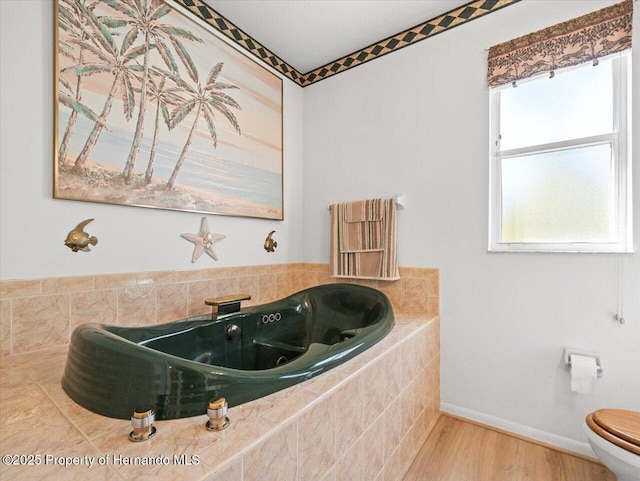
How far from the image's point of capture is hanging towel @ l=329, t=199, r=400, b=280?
6.88 ft

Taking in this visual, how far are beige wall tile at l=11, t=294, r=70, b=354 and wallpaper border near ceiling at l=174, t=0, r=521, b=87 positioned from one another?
181 centimetres

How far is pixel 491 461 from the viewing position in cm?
151

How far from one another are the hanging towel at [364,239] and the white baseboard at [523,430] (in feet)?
3.03

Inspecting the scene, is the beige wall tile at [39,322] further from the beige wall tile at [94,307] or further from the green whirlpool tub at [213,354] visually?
A: the green whirlpool tub at [213,354]

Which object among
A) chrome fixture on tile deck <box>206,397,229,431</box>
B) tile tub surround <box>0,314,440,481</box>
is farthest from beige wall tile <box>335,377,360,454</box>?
chrome fixture on tile deck <box>206,397,229,431</box>

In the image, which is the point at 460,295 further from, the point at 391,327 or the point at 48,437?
the point at 48,437

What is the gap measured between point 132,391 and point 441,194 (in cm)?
192

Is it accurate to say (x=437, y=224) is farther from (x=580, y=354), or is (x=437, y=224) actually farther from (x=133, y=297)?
(x=133, y=297)

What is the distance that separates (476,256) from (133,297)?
2.00m

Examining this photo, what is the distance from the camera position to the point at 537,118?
5.74 ft

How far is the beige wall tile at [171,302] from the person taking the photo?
1668 mm

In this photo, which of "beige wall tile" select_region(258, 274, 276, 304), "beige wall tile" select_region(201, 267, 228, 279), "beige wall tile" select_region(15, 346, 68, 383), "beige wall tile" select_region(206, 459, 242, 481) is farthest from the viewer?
"beige wall tile" select_region(258, 274, 276, 304)

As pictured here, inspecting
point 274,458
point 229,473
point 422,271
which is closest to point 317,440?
point 274,458

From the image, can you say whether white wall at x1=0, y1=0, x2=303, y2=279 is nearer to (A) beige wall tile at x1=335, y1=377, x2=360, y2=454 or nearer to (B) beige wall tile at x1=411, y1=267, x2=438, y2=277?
(A) beige wall tile at x1=335, y1=377, x2=360, y2=454
